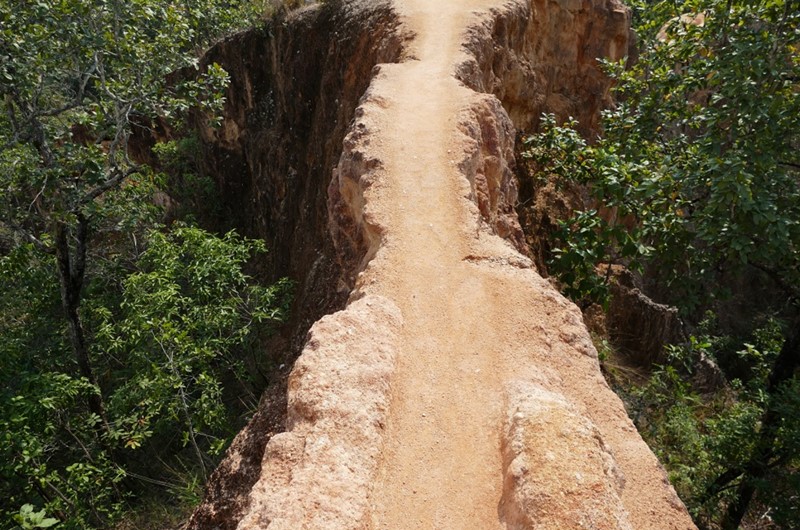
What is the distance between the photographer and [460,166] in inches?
298

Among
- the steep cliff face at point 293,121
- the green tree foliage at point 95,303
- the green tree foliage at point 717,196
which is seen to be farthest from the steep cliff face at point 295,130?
the green tree foliage at point 717,196

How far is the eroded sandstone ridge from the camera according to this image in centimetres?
403

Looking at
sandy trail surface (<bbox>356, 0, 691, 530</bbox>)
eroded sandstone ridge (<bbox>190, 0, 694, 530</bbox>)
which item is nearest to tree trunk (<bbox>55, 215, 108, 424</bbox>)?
eroded sandstone ridge (<bbox>190, 0, 694, 530</bbox>)

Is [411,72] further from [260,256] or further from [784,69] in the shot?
[260,256]

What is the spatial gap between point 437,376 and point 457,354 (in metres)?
0.36

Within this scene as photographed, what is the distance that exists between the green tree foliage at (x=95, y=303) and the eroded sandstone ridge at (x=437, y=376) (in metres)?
2.16

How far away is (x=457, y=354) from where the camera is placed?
213 inches

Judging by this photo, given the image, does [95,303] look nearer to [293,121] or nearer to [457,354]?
[293,121]

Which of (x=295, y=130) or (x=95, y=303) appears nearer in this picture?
(x=95, y=303)

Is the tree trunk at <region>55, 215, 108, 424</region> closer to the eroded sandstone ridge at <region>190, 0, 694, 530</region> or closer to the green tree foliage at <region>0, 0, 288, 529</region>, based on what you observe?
the green tree foliage at <region>0, 0, 288, 529</region>

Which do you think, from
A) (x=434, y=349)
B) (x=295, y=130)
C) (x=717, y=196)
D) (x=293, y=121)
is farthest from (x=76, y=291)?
(x=717, y=196)

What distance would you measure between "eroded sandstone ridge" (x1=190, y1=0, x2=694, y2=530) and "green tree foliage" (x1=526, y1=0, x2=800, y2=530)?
1695 millimetres

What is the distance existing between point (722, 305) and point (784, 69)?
46.0 feet

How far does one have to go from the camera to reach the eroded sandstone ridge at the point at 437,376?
403 centimetres
